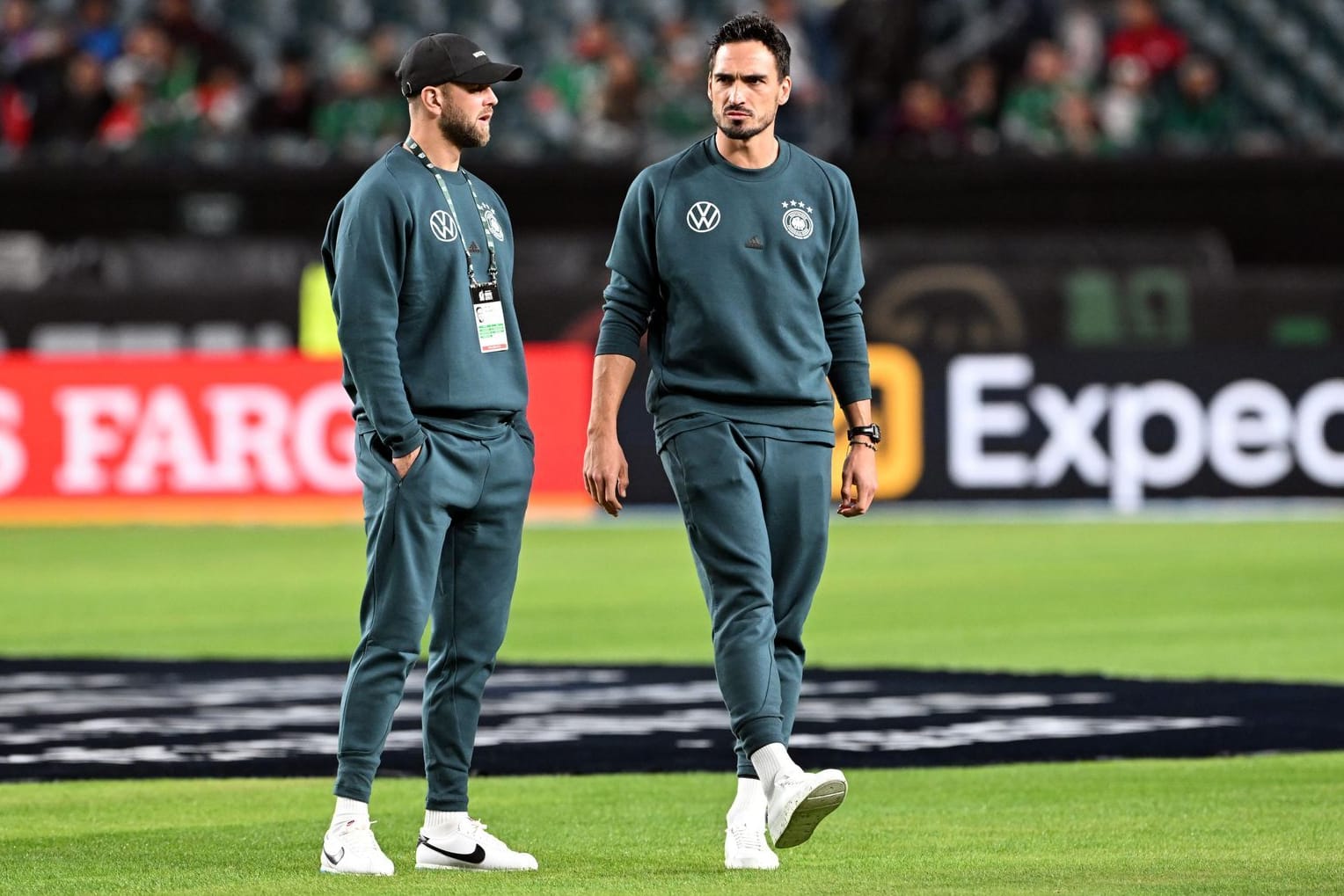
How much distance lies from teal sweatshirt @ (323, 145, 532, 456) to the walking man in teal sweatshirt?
0.33 meters

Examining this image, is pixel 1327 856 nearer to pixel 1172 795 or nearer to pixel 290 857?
pixel 1172 795

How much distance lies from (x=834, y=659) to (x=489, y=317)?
582cm

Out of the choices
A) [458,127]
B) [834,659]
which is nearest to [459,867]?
[458,127]

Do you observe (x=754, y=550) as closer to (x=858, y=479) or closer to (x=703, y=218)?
(x=858, y=479)

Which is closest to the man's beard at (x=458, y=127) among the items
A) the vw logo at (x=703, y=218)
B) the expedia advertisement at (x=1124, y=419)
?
the vw logo at (x=703, y=218)

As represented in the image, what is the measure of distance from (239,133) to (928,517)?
23.3 ft

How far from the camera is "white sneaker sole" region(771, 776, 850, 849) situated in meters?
6.07

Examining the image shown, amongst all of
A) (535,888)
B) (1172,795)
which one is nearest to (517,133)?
(1172,795)

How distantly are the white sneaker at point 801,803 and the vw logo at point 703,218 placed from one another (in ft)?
4.80

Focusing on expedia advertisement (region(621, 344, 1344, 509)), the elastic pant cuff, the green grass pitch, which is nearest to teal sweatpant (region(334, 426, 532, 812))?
the green grass pitch

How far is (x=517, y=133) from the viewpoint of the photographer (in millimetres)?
22688

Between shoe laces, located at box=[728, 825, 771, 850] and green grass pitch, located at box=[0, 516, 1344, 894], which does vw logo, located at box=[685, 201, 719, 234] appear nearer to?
shoe laces, located at box=[728, 825, 771, 850]

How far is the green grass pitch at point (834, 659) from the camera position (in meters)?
6.48

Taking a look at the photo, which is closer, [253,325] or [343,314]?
[343,314]
